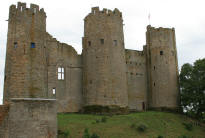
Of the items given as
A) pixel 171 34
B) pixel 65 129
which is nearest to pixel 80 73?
pixel 65 129

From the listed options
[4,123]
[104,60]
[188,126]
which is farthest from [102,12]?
[4,123]

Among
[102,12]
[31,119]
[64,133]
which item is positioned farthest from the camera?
[102,12]

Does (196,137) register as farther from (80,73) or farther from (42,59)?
(42,59)

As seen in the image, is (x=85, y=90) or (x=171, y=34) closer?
(x=85, y=90)

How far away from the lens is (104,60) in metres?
37.2

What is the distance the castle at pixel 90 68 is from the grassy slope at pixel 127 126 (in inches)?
106

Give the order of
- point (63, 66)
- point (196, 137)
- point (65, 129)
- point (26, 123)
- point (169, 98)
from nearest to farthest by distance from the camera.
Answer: point (26, 123) < point (65, 129) < point (196, 137) < point (63, 66) < point (169, 98)

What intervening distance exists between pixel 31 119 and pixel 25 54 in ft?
40.2

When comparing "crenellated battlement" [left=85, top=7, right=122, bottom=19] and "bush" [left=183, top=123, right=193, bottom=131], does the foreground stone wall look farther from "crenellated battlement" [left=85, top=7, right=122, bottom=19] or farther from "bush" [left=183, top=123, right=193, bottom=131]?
"bush" [left=183, top=123, right=193, bottom=131]

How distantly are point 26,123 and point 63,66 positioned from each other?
16.1 m

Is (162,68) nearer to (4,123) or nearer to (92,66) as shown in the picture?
(92,66)

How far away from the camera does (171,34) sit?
4491cm

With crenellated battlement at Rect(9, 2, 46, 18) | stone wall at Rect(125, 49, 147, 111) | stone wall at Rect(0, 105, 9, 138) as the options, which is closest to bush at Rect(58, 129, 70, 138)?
stone wall at Rect(0, 105, 9, 138)

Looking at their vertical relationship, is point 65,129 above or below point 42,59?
below
